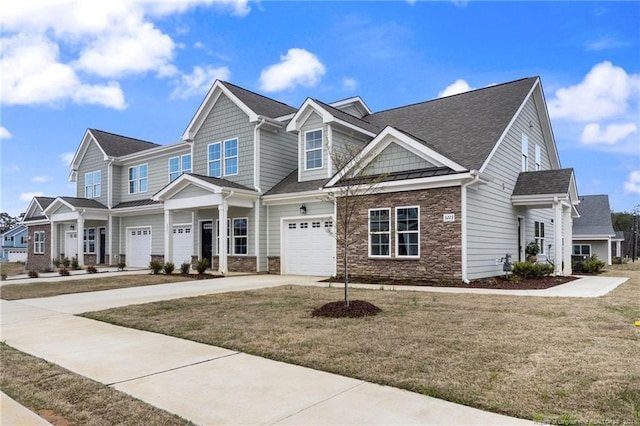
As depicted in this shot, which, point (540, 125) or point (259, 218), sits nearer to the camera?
point (259, 218)

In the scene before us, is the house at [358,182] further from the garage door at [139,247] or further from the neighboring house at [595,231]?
the neighboring house at [595,231]

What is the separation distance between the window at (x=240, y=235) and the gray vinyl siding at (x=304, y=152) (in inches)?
130

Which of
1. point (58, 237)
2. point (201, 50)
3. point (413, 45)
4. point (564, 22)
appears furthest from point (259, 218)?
point (58, 237)

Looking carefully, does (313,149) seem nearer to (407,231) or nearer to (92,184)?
(407,231)

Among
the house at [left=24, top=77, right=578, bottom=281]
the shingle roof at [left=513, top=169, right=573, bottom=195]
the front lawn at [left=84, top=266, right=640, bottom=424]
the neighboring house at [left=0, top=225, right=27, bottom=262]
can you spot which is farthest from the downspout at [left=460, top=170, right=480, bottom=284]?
the neighboring house at [left=0, top=225, right=27, bottom=262]

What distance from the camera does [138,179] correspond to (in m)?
25.8

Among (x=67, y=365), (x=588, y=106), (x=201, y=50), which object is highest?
(x=201, y=50)

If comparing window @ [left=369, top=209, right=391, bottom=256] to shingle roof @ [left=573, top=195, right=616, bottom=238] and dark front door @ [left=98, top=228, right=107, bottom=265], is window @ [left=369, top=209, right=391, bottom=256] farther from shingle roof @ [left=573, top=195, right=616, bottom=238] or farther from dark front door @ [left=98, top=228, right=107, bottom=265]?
shingle roof @ [left=573, top=195, right=616, bottom=238]

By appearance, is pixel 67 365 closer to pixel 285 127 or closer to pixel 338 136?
pixel 338 136

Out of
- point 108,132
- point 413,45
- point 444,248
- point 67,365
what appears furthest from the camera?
point 108,132

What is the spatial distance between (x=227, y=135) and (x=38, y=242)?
836 inches

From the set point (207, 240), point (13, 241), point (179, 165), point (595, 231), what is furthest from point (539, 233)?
point (13, 241)

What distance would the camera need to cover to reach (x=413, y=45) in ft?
54.7

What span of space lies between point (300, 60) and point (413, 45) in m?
9.34
